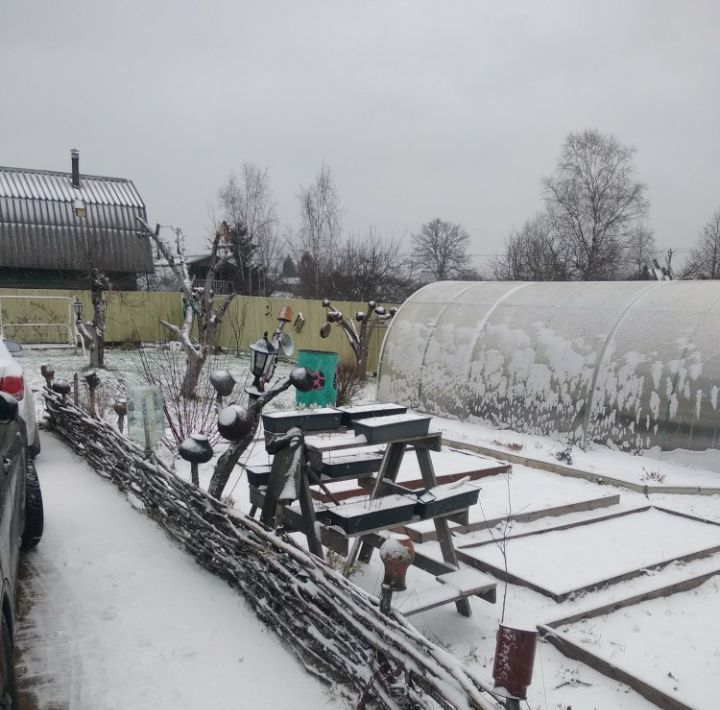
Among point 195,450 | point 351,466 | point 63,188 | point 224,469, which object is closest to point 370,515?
point 351,466

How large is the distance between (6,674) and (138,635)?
1.27 metres

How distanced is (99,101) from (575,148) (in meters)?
23.5

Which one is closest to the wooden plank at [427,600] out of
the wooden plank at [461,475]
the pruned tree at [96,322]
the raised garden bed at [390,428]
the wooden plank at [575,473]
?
the raised garden bed at [390,428]

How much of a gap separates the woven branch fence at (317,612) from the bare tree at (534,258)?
975 inches

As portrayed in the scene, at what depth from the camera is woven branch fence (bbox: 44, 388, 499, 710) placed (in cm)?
249

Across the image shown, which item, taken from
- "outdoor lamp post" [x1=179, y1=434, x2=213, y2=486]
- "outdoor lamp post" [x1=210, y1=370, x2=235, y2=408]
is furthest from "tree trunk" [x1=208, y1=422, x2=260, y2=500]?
"outdoor lamp post" [x1=210, y1=370, x2=235, y2=408]

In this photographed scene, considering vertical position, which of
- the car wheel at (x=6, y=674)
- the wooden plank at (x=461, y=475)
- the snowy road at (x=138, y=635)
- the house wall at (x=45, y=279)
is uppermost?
the house wall at (x=45, y=279)

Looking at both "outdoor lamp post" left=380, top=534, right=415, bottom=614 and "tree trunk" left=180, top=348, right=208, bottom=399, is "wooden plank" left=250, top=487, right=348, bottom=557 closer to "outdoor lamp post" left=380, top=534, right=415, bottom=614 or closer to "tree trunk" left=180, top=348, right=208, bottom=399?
"outdoor lamp post" left=380, top=534, right=415, bottom=614

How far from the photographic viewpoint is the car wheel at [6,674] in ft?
7.39

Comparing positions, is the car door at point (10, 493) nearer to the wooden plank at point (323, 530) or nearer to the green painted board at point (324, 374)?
the wooden plank at point (323, 530)

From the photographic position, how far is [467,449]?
8.49m

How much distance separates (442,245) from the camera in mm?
53969

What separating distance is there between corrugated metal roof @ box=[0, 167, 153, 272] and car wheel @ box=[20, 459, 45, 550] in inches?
737

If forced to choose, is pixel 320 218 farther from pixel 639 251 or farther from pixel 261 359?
pixel 261 359
